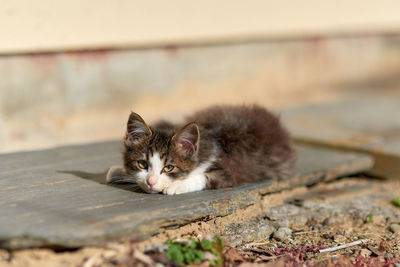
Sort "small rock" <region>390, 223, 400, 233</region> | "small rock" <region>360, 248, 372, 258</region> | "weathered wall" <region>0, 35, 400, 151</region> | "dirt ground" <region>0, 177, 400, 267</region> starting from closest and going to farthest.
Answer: "dirt ground" <region>0, 177, 400, 267</region> < "small rock" <region>360, 248, 372, 258</region> < "small rock" <region>390, 223, 400, 233</region> < "weathered wall" <region>0, 35, 400, 151</region>

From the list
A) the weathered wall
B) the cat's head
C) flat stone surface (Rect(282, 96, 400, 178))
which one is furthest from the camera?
the weathered wall

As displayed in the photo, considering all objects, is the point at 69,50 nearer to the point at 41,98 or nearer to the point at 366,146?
the point at 41,98

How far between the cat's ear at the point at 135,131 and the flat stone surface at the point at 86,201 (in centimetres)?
36

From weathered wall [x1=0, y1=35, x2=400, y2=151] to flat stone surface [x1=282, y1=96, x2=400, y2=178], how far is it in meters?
0.71

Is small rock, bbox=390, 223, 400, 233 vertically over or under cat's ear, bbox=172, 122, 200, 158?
under

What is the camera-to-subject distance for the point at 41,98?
17.0 ft

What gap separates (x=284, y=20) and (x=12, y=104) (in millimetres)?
3890

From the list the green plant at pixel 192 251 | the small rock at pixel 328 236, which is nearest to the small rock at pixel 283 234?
the small rock at pixel 328 236

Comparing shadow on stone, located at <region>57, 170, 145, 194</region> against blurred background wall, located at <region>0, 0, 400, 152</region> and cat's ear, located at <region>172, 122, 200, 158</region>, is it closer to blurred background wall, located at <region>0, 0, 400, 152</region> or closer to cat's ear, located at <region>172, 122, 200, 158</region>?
cat's ear, located at <region>172, 122, 200, 158</region>

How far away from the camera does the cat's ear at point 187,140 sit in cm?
339

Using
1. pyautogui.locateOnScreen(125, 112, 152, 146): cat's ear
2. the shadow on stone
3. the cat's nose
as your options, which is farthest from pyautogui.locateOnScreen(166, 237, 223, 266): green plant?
pyautogui.locateOnScreen(125, 112, 152, 146): cat's ear

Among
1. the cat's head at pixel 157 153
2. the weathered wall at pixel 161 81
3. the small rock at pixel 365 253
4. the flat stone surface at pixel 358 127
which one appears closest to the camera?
the small rock at pixel 365 253

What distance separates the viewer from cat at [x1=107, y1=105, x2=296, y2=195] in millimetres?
3383

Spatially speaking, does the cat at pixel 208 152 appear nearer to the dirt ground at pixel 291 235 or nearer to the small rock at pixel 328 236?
the dirt ground at pixel 291 235
